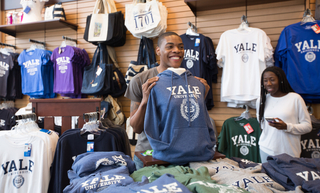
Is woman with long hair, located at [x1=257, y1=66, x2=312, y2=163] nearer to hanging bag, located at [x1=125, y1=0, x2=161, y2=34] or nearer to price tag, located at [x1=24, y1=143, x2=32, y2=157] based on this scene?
hanging bag, located at [x1=125, y1=0, x2=161, y2=34]

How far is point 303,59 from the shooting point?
2.72 meters

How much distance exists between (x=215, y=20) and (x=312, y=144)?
2125 millimetres

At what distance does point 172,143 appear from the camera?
1.21m

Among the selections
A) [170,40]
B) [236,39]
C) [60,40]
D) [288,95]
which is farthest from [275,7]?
[60,40]

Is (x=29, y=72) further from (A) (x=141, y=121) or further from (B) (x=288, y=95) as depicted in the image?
(B) (x=288, y=95)

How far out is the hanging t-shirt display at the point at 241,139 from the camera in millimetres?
2750

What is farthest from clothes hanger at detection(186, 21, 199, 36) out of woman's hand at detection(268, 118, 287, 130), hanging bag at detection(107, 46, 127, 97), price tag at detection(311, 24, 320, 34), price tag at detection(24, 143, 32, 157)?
price tag at detection(24, 143, 32, 157)

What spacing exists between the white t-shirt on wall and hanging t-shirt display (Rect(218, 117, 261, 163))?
3879 millimetres

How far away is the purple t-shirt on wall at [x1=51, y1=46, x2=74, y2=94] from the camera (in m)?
3.69

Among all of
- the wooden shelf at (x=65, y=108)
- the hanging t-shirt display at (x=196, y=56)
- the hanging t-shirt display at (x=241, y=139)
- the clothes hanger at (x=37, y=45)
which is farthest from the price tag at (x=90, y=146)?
the clothes hanger at (x=37, y=45)

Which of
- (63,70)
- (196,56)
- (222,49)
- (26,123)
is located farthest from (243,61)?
(63,70)

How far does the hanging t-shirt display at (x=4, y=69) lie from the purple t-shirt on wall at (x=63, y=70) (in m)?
1.06

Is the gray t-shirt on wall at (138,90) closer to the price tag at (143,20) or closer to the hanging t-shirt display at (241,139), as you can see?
the hanging t-shirt display at (241,139)

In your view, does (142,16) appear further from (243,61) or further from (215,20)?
(243,61)
